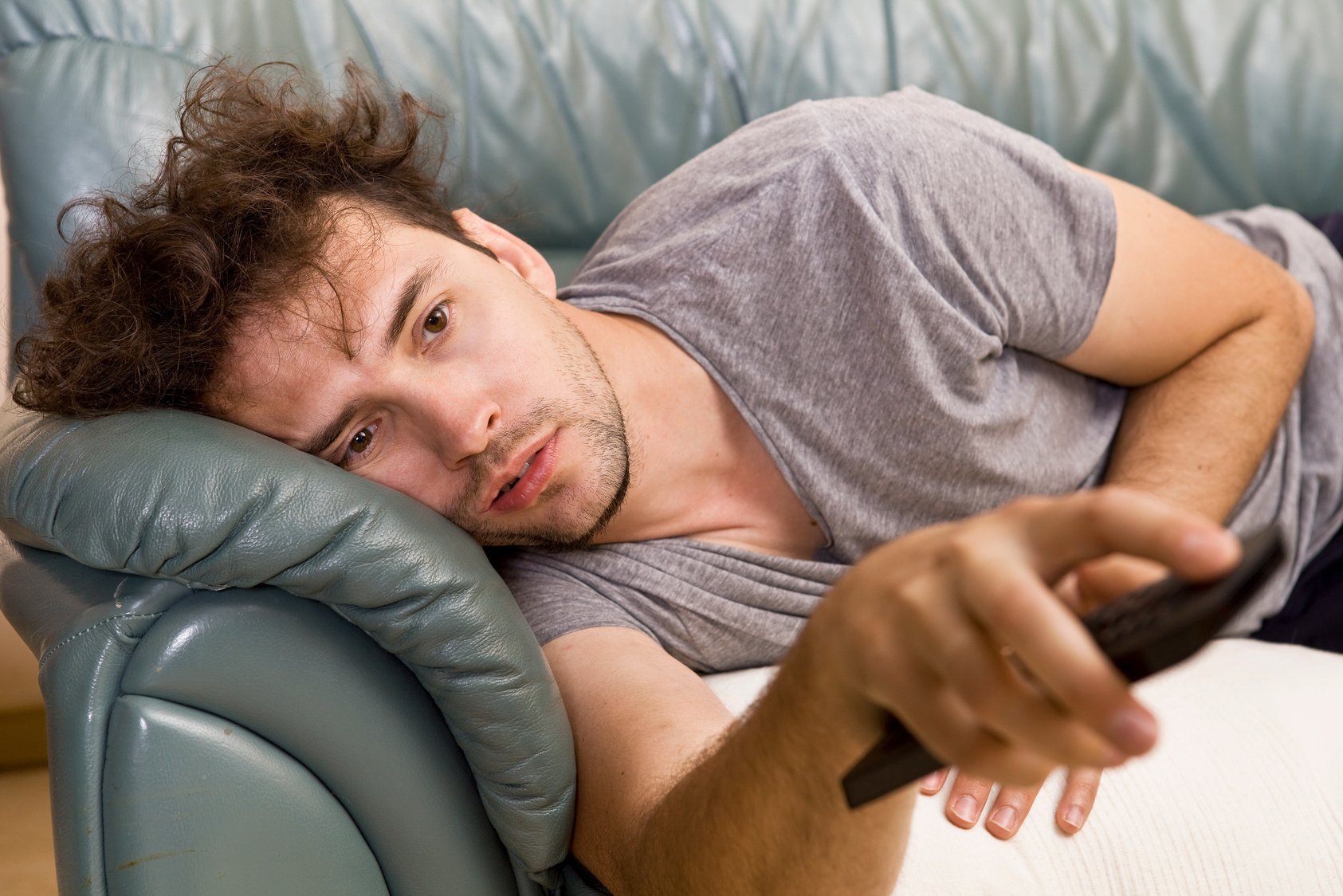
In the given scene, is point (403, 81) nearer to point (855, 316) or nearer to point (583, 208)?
point (583, 208)

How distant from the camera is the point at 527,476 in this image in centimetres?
102

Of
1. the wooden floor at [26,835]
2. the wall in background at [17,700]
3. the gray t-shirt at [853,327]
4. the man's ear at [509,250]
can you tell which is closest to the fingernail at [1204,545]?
the gray t-shirt at [853,327]

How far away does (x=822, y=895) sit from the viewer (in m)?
0.62

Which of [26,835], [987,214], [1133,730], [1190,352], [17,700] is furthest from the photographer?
[17,700]

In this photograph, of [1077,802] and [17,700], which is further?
[17,700]

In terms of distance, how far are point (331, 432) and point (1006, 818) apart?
65 centimetres

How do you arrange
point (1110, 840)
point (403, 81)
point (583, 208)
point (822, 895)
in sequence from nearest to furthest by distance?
point (822, 895) → point (1110, 840) → point (403, 81) → point (583, 208)

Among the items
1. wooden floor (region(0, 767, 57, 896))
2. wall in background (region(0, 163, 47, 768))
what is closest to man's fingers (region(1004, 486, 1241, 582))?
wooden floor (region(0, 767, 57, 896))

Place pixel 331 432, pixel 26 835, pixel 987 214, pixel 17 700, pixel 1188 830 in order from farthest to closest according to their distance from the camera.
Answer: pixel 17 700, pixel 26 835, pixel 987 214, pixel 331 432, pixel 1188 830

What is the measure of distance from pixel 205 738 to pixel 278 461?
0.63 feet

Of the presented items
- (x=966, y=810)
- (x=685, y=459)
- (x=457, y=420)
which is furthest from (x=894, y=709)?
(x=685, y=459)

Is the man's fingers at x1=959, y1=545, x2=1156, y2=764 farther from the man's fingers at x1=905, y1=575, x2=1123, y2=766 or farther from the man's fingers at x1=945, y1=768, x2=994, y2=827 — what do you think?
the man's fingers at x1=945, y1=768, x2=994, y2=827

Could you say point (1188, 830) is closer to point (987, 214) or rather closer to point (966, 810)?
point (966, 810)

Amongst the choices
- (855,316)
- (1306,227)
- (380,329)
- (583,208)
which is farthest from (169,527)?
(1306,227)
